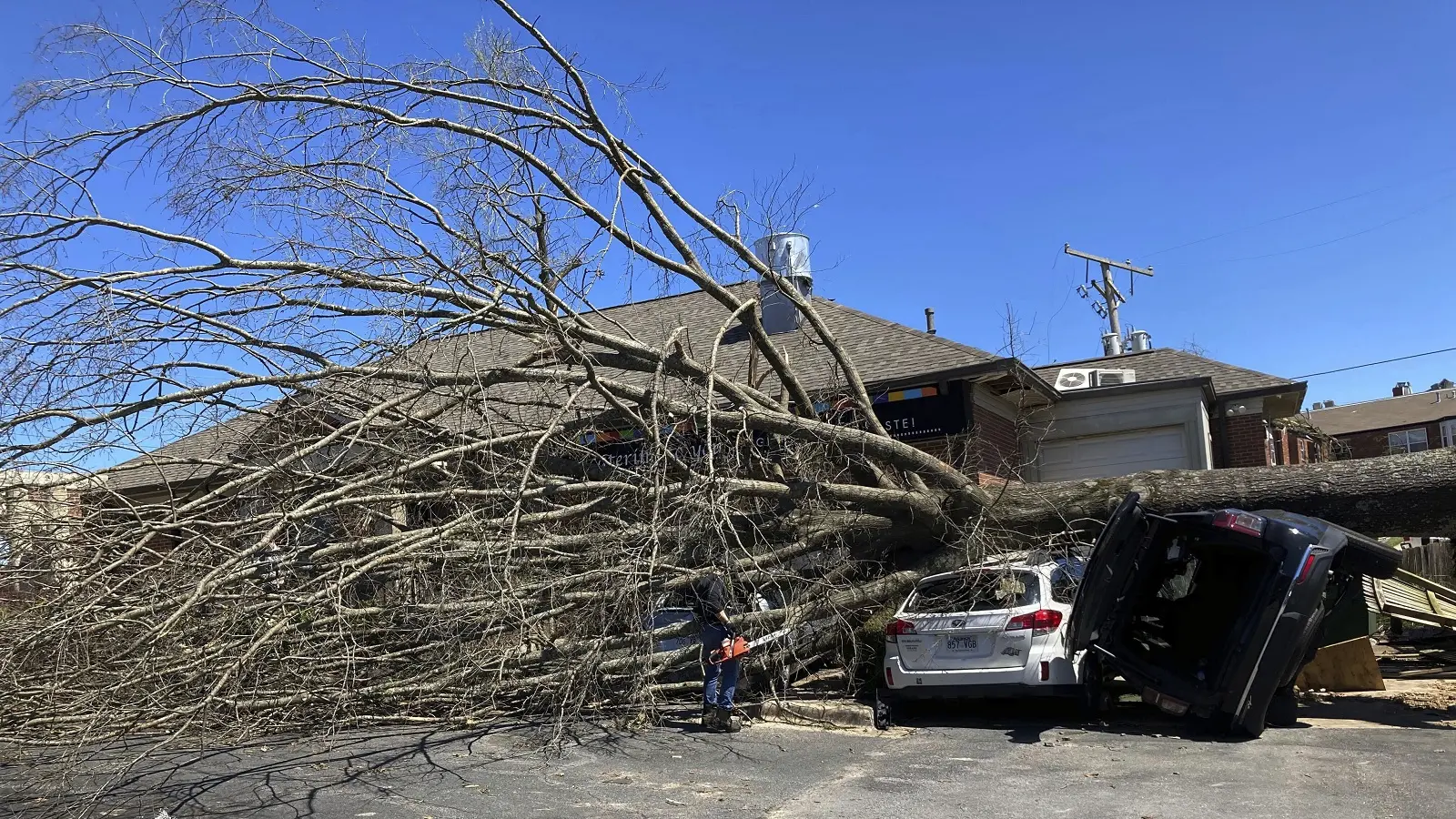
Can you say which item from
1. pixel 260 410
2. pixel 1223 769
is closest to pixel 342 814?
pixel 260 410

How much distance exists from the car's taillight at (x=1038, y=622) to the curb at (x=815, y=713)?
138 cm

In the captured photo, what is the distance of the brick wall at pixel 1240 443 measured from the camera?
702 inches

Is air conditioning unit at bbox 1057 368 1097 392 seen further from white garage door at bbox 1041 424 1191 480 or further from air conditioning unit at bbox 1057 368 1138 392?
white garage door at bbox 1041 424 1191 480

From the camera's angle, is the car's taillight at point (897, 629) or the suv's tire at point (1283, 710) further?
the car's taillight at point (897, 629)

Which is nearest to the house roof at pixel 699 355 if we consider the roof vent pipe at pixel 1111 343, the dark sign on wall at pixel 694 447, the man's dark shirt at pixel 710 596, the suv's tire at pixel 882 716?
the dark sign on wall at pixel 694 447

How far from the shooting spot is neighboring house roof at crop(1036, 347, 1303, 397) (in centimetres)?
1736

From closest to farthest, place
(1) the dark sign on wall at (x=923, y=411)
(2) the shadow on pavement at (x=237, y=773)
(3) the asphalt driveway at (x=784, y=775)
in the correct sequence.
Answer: (3) the asphalt driveway at (x=784, y=775), (2) the shadow on pavement at (x=237, y=773), (1) the dark sign on wall at (x=923, y=411)

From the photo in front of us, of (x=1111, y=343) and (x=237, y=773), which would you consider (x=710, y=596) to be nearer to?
(x=237, y=773)

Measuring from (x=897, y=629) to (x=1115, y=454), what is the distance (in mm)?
8867

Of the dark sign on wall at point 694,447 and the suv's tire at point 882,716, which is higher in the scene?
the dark sign on wall at point 694,447

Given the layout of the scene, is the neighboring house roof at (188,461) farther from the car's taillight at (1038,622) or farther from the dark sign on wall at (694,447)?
the car's taillight at (1038,622)

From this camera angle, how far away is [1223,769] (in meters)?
6.84

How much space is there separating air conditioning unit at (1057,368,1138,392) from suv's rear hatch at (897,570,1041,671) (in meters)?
8.23

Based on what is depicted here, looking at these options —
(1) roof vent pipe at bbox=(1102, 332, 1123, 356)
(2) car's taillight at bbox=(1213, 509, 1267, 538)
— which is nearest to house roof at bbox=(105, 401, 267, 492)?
(2) car's taillight at bbox=(1213, 509, 1267, 538)
